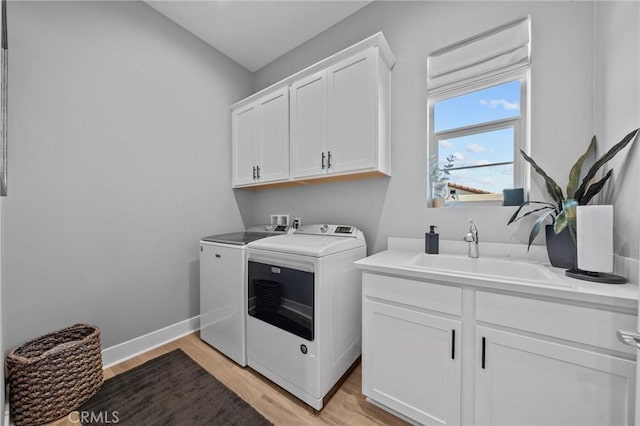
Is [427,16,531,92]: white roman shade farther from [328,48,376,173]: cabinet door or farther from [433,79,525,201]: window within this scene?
[328,48,376,173]: cabinet door

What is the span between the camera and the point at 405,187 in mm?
1851

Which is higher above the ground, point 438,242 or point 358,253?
point 438,242

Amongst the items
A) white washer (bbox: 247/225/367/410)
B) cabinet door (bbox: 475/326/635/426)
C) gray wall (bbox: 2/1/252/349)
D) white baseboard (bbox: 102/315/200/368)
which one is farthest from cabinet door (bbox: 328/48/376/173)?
white baseboard (bbox: 102/315/200/368)

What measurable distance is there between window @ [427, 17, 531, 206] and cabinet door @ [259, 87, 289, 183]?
4.02 feet

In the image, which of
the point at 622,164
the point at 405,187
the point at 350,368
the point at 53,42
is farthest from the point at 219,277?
the point at 622,164

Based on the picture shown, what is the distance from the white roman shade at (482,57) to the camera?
1.48m

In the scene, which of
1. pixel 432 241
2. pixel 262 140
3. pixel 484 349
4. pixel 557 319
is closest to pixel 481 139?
pixel 432 241

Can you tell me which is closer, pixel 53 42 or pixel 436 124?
pixel 53 42

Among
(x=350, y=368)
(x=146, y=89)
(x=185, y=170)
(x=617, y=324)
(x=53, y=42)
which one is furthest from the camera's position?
(x=185, y=170)

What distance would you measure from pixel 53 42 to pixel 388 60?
234cm

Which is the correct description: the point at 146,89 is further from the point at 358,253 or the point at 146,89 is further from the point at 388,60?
the point at 358,253

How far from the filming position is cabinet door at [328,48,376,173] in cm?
170

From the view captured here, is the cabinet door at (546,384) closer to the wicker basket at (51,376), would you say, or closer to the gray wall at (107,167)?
the wicker basket at (51,376)

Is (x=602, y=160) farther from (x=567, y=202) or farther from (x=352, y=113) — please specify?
(x=352, y=113)
